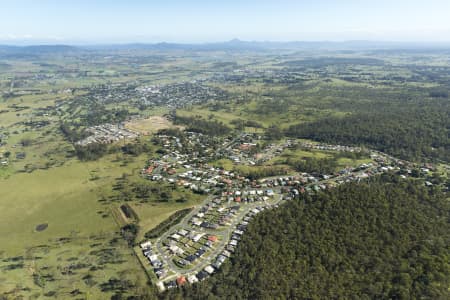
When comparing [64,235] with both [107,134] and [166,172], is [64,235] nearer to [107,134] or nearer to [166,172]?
[166,172]

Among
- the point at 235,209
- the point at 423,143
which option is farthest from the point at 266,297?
the point at 423,143

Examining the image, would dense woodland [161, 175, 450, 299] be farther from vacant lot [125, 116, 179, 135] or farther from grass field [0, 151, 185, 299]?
vacant lot [125, 116, 179, 135]

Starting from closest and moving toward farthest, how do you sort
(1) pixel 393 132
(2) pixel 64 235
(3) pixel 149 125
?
(2) pixel 64 235 → (1) pixel 393 132 → (3) pixel 149 125

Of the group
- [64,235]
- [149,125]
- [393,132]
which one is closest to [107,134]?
[149,125]

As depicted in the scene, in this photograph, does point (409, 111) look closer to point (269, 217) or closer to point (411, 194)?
point (411, 194)

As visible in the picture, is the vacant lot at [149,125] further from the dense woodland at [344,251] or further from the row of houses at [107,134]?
the dense woodland at [344,251]

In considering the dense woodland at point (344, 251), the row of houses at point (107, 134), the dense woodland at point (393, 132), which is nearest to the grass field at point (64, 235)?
the dense woodland at point (344, 251)

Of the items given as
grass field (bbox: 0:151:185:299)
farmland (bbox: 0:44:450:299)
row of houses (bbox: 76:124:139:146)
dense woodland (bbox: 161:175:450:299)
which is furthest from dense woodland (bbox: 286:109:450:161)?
grass field (bbox: 0:151:185:299)

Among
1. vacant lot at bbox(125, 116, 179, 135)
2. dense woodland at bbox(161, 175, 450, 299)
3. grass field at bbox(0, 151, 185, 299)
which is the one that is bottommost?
grass field at bbox(0, 151, 185, 299)
